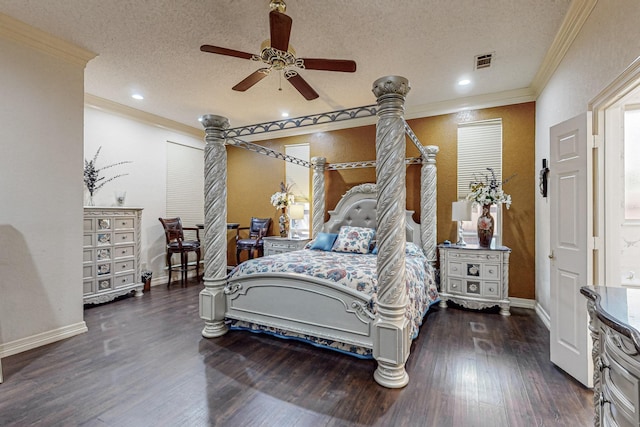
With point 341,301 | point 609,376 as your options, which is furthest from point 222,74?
point 609,376

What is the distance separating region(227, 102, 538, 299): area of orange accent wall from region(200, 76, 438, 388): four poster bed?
1246 mm

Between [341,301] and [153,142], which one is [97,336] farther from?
[153,142]

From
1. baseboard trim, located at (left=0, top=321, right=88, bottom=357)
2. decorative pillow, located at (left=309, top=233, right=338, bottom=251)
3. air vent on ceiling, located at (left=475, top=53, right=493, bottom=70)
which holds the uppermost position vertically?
air vent on ceiling, located at (left=475, top=53, right=493, bottom=70)

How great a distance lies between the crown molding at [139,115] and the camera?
4.37 m

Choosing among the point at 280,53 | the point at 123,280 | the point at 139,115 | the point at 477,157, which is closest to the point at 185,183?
the point at 139,115

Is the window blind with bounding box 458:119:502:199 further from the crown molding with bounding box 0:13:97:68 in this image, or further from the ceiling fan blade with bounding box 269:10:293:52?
the crown molding with bounding box 0:13:97:68

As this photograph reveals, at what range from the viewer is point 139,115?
197 inches

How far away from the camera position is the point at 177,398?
6.61 ft

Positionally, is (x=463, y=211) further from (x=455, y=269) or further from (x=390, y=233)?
(x=390, y=233)

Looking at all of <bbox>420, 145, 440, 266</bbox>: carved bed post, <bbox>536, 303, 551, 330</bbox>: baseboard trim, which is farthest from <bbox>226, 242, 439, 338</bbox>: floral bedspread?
<bbox>536, 303, 551, 330</bbox>: baseboard trim

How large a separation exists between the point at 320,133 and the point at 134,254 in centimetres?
380

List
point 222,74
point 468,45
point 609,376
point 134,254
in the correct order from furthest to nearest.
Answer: point 134,254 < point 222,74 < point 468,45 < point 609,376

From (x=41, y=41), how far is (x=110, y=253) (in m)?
2.71

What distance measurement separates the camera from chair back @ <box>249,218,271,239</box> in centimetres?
573
